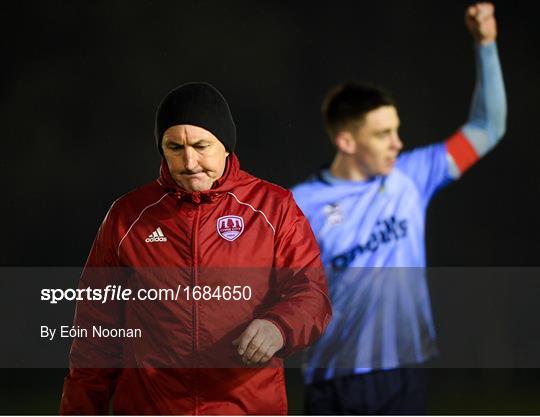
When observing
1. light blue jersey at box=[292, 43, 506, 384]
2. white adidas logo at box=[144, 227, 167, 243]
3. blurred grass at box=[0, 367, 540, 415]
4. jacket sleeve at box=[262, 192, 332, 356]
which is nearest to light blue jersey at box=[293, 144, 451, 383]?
light blue jersey at box=[292, 43, 506, 384]

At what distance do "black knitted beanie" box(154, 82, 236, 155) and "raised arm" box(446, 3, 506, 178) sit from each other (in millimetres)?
1274

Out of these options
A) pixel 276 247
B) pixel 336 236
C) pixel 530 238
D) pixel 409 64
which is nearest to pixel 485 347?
pixel 530 238

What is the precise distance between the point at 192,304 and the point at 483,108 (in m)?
1.57

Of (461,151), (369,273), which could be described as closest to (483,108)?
(461,151)

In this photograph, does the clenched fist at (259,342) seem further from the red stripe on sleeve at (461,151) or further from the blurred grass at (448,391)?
the red stripe on sleeve at (461,151)

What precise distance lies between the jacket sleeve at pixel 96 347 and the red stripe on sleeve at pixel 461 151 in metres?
1.48

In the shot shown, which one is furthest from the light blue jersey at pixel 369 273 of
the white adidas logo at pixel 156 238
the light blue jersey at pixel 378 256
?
the white adidas logo at pixel 156 238

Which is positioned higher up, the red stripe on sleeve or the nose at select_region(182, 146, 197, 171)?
the red stripe on sleeve

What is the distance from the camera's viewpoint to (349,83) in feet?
9.12

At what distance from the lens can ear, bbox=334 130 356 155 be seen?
9.11 feet

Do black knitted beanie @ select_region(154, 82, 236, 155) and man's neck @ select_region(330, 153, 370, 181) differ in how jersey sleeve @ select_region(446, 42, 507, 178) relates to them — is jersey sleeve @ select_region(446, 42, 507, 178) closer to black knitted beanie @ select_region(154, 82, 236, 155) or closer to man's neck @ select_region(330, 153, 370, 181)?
man's neck @ select_region(330, 153, 370, 181)

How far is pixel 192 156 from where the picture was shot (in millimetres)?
1700

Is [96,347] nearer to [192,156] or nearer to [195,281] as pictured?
[195,281]

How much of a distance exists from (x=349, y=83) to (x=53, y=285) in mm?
1202
